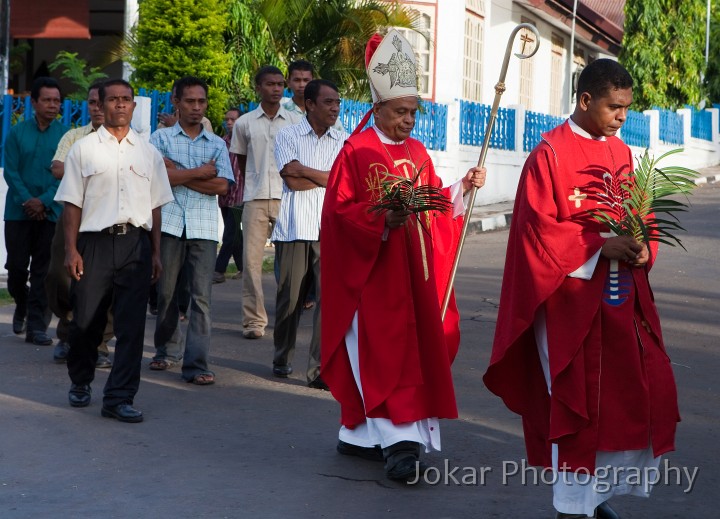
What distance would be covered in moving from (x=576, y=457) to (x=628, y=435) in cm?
23

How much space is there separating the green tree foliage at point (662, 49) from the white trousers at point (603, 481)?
2845 centimetres

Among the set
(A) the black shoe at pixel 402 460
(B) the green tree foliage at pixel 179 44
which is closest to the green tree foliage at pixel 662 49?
(B) the green tree foliage at pixel 179 44

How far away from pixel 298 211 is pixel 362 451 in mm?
2468

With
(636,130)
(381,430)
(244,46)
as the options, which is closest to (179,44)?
(244,46)

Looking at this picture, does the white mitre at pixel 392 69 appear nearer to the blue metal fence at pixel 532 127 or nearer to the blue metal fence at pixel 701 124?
the blue metal fence at pixel 532 127

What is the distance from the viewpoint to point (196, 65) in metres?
16.0

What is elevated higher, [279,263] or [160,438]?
[279,263]

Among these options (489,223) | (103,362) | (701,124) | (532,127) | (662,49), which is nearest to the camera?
(103,362)

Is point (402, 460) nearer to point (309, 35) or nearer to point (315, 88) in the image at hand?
point (315, 88)

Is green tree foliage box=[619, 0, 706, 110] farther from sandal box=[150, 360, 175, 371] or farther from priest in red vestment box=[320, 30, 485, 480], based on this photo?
priest in red vestment box=[320, 30, 485, 480]

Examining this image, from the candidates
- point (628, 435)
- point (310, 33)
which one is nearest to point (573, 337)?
point (628, 435)

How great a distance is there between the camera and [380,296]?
6.25 metres

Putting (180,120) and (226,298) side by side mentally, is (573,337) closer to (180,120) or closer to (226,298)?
(180,120)

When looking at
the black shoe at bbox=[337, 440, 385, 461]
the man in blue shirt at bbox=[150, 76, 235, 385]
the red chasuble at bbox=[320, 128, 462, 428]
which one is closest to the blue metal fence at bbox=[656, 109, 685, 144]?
the man in blue shirt at bbox=[150, 76, 235, 385]
